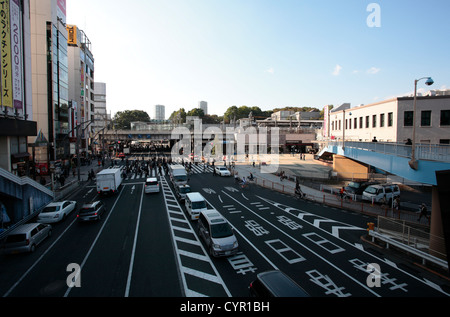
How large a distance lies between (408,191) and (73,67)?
69309mm

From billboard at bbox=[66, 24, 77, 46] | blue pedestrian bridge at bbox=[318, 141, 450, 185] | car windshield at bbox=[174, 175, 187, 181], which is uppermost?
billboard at bbox=[66, 24, 77, 46]

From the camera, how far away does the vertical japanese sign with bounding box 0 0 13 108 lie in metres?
22.0

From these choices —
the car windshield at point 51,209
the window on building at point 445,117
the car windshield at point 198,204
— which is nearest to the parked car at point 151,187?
the car windshield at point 51,209

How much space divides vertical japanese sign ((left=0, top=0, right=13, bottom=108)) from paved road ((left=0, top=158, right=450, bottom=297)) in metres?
12.7

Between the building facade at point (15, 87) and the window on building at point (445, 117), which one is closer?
the building facade at point (15, 87)

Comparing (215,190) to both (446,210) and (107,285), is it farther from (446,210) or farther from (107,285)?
(446,210)

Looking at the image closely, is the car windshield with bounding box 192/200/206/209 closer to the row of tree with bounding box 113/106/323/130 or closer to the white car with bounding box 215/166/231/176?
the white car with bounding box 215/166/231/176

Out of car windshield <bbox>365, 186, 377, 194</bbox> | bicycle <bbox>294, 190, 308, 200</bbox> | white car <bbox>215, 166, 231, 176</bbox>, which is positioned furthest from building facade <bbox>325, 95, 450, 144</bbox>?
white car <bbox>215, 166, 231, 176</bbox>

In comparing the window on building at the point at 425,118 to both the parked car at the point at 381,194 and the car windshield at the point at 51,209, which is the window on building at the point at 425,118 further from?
the car windshield at the point at 51,209

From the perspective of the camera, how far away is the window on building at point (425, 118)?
28.3 meters

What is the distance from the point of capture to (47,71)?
38094mm

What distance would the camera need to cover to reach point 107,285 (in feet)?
34.2

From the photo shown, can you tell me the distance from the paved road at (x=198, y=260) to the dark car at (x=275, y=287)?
54.2 inches
